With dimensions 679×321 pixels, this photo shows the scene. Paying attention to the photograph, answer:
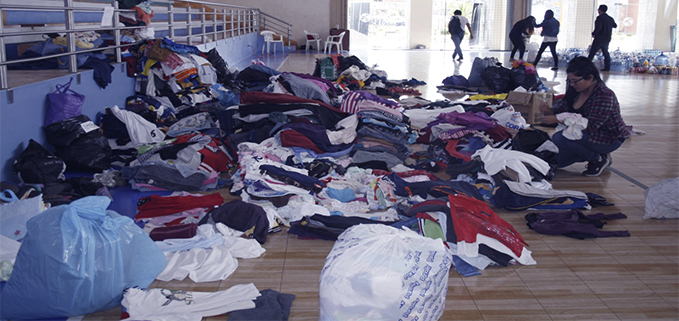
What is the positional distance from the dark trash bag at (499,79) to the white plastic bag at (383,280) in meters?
8.01

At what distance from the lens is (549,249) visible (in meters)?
3.56

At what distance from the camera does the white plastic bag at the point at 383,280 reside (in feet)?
7.80

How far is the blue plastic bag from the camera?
2.53 m

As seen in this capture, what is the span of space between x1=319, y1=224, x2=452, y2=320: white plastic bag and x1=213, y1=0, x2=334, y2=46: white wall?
67.5 ft

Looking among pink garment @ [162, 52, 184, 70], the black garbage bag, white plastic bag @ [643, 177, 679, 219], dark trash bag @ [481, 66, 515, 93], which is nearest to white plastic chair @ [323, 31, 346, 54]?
dark trash bag @ [481, 66, 515, 93]

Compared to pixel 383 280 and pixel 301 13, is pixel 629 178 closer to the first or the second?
pixel 383 280

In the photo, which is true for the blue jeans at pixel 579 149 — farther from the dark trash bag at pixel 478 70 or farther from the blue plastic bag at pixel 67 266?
the dark trash bag at pixel 478 70

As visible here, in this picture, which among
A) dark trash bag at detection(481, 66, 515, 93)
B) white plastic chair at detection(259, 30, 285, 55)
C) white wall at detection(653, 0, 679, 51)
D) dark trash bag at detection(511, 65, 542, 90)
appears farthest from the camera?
white plastic chair at detection(259, 30, 285, 55)

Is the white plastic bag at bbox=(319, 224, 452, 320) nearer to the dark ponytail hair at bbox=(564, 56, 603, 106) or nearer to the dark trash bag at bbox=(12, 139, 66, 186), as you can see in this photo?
the dark trash bag at bbox=(12, 139, 66, 186)

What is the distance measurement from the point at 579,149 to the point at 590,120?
28 cm

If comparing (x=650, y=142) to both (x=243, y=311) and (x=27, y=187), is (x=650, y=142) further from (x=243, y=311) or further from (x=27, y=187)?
(x=27, y=187)

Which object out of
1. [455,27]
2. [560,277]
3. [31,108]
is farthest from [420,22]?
[560,277]

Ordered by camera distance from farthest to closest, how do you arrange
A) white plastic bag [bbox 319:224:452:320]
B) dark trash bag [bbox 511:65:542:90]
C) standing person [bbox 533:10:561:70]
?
standing person [bbox 533:10:561:70] → dark trash bag [bbox 511:65:542:90] → white plastic bag [bbox 319:224:452:320]

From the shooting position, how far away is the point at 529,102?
7.44 meters
